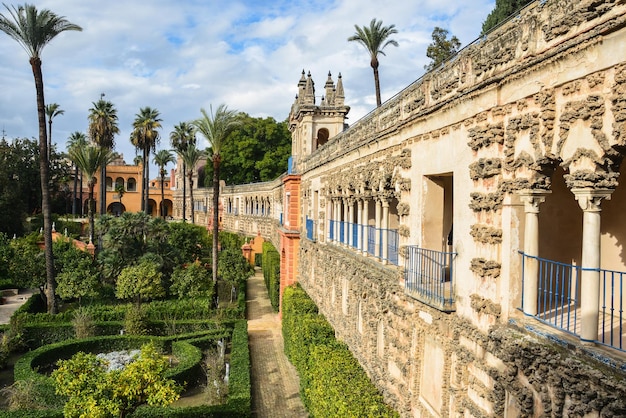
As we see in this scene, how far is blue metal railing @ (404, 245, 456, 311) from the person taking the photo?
26.2 feet

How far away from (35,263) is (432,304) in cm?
2623

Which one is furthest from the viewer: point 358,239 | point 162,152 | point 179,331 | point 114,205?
point 114,205

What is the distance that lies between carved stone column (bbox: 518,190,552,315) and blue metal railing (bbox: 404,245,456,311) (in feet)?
5.95

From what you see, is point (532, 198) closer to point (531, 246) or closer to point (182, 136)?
point (531, 246)

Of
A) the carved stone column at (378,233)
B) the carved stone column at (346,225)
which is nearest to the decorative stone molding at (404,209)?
the carved stone column at (378,233)

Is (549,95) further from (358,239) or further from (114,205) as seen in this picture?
(114,205)

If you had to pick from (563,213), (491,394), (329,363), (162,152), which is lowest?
(329,363)

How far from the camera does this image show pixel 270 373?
19406 millimetres

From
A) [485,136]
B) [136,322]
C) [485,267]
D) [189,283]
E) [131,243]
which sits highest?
[485,136]

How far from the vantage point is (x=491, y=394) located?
6.29 meters

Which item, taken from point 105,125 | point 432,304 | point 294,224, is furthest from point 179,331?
point 105,125

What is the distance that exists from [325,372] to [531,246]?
26.4 ft

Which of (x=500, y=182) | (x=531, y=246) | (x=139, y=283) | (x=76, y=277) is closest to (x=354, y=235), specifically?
(x=500, y=182)

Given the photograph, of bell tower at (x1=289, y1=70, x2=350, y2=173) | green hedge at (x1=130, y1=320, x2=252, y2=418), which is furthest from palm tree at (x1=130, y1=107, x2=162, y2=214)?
green hedge at (x1=130, y1=320, x2=252, y2=418)
